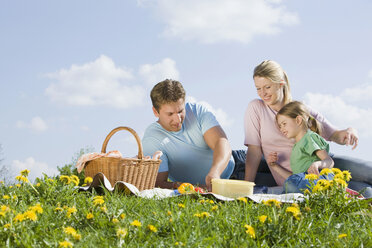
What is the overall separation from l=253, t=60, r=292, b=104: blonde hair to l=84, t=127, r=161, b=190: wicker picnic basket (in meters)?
1.59

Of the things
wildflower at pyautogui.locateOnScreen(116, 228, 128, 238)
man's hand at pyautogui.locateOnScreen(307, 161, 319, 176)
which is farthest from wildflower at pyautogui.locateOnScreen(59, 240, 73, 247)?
man's hand at pyautogui.locateOnScreen(307, 161, 319, 176)

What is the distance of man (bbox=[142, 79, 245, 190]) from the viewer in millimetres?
4090

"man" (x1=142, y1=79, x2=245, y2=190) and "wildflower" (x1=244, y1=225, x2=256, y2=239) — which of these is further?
"man" (x1=142, y1=79, x2=245, y2=190)

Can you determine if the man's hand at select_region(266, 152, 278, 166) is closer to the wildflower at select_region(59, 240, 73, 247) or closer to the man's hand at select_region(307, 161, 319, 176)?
the man's hand at select_region(307, 161, 319, 176)

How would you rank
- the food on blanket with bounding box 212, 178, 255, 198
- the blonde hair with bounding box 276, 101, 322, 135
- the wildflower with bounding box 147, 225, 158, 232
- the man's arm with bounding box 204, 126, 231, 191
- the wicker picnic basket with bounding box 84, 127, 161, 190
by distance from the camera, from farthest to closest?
the blonde hair with bounding box 276, 101, 322, 135
the man's arm with bounding box 204, 126, 231, 191
the wicker picnic basket with bounding box 84, 127, 161, 190
the food on blanket with bounding box 212, 178, 255, 198
the wildflower with bounding box 147, 225, 158, 232

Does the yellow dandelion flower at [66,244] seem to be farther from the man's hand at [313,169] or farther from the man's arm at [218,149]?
the man's hand at [313,169]

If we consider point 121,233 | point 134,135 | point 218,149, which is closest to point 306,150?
point 218,149

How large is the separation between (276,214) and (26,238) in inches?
44.9

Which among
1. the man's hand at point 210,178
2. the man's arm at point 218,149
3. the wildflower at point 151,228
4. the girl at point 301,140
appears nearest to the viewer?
the wildflower at point 151,228

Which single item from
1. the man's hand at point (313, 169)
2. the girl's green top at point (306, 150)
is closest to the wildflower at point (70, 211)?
the man's hand at point (313, 169)

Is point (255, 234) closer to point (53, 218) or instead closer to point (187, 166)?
point (53, 218)

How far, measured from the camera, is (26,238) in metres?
1.71

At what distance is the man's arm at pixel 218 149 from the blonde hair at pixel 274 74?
2.46ft

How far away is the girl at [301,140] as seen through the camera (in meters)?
4.00
